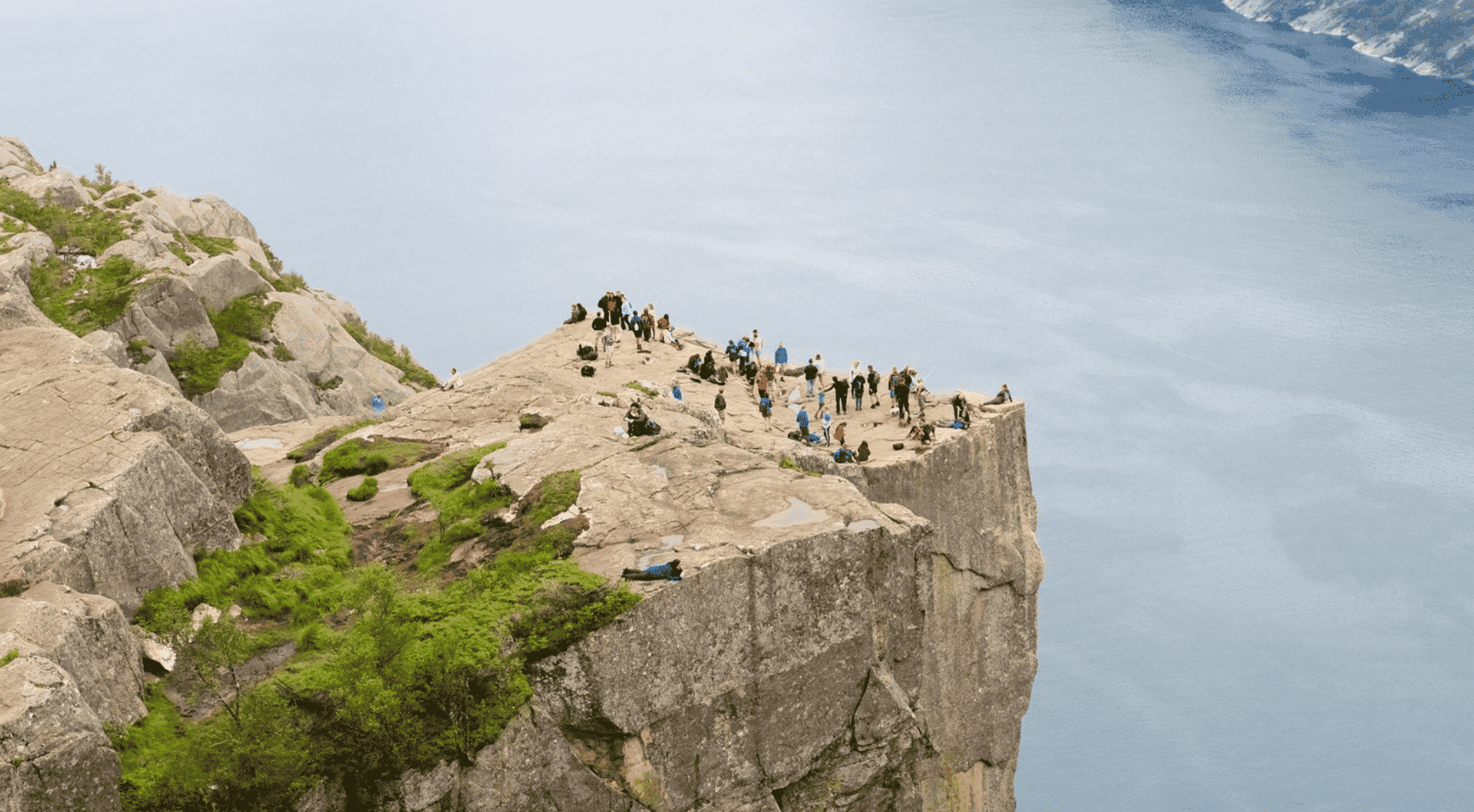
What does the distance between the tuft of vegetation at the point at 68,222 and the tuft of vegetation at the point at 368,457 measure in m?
23.3

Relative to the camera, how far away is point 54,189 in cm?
6550

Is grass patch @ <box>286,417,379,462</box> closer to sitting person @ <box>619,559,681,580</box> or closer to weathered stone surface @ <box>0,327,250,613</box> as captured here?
weathered stone surface @ <box>0,327,250,613</box>

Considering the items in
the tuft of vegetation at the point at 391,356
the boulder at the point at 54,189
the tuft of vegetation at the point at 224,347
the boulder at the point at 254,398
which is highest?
the boulder at the point at 54,189

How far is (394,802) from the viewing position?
30.6m

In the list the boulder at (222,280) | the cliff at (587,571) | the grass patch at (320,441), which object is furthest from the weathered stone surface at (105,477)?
the boulder at (222,280)

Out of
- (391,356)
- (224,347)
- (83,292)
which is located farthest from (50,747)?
(391,356)

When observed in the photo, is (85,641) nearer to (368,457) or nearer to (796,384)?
(368,457)

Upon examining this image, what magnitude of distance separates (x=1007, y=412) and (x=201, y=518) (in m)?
31.1

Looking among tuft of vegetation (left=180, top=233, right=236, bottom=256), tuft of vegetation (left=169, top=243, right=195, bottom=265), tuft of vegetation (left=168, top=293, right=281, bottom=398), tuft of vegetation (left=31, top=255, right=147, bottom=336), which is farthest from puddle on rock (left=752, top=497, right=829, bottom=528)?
tuft of vegetation (left=180, top=233, right=236, bottom=256)

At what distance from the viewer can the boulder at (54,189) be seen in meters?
65.1

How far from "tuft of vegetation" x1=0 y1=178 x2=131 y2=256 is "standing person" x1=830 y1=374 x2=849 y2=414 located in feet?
108

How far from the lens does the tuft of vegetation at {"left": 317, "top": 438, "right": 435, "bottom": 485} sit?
145 ft

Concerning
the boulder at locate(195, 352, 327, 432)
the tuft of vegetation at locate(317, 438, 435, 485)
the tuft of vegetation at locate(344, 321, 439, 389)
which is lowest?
the tuft of vegetation at locate(344, 321, 439, 389)

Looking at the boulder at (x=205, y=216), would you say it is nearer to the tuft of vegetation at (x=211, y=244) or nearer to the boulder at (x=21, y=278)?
the tuft of vegetation at (x=211, y=244)
